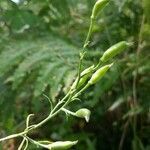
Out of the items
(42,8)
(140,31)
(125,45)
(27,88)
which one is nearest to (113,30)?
(140,31)

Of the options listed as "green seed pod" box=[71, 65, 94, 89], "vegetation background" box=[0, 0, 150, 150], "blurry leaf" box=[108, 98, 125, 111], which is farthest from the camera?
"blurry leaf" box=[108, 98, 125, 111]

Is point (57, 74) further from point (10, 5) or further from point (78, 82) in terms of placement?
point (78, 82)

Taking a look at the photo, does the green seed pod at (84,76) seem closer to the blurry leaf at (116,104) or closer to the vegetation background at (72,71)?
the vegetation background at (72,71)

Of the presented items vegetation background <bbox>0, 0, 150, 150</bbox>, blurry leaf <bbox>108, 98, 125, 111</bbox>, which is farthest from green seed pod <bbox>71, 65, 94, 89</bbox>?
blurry leaf <bbox>108, 98, 125, 111</bbox>

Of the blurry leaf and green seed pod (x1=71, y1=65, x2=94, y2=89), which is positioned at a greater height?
green seed pod (x1=71, y1=65, x2=94, y2=89)

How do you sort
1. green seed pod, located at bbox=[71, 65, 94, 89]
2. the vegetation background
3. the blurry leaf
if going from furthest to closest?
the blurry leaf
the vegetation background
green seed pod, located at bbox=[71, 65, 94, 89]

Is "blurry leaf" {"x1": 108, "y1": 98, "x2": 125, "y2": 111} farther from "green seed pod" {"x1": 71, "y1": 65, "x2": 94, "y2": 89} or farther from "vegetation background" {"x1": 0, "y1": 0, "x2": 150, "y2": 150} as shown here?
"green seed pod" {"x1": 71, "y1": 65, "x2": 94, "y2": 89}

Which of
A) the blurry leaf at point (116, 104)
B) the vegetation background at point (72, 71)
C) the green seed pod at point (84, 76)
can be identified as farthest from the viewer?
the blurry leaf at point (116, 104)

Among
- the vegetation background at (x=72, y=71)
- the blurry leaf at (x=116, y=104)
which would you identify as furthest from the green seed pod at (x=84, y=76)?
the blurry leaf at (x=116, y=104)
